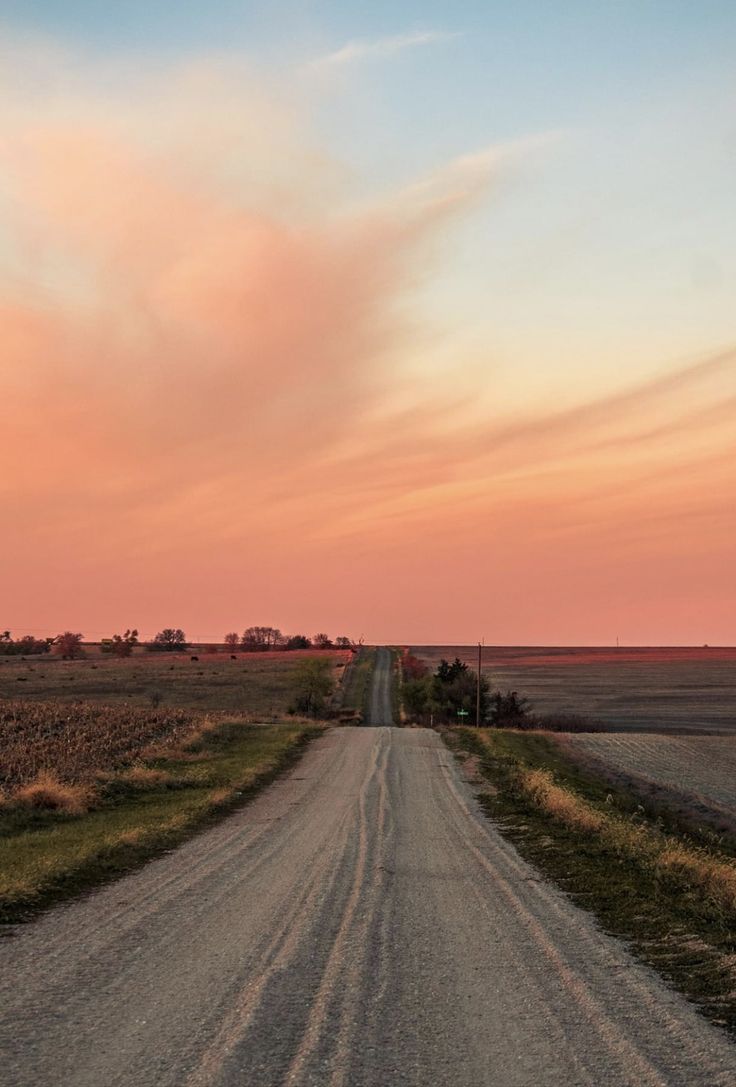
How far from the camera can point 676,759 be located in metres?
55.4

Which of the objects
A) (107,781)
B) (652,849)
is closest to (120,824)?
(107,781)

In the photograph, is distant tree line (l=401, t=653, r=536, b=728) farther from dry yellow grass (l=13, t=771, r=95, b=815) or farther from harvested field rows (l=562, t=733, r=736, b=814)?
dry yellow grass (l=13, t=771, r=95, b=815)

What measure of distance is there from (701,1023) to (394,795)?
2002 centimetres

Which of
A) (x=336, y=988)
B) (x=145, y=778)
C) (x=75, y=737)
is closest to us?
(x=336, y=988)

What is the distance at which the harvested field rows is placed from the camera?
43625mm

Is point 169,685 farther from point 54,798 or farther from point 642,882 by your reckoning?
point 642,882

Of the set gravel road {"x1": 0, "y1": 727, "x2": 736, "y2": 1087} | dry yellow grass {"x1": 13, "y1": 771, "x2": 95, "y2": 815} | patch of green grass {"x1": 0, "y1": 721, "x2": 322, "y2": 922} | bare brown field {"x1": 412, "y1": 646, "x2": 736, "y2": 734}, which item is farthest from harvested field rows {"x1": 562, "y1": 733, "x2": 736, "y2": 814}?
gravel road {"x1": 0, "y1": 727, "x2": 736, "y2": 1087}

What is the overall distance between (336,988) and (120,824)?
45.4ft

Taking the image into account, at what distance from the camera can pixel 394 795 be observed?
27.6m

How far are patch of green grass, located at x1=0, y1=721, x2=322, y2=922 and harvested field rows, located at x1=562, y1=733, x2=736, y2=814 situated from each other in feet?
62.5

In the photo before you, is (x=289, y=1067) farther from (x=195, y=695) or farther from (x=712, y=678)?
(x=712, y=678)

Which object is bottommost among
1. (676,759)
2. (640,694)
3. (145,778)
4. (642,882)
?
(676,759)

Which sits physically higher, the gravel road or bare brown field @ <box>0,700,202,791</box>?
the gravel road

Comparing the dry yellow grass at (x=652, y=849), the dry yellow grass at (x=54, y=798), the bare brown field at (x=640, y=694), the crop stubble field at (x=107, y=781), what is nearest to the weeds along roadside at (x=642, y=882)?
the dry yellow grass at (x=652, y=849)
